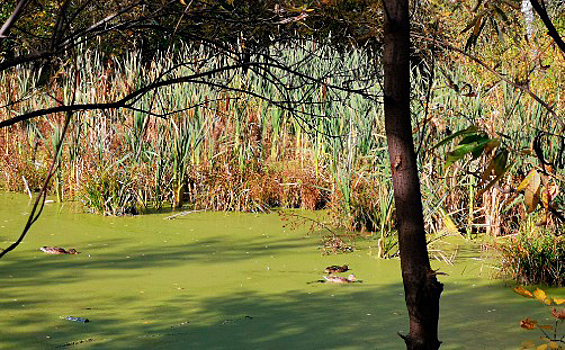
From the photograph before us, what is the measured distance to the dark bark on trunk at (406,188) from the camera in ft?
4.46

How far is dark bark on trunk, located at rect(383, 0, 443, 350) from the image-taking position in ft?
4.46

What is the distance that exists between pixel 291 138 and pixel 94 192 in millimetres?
2017

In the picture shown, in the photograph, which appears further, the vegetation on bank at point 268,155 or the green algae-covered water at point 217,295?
the vegetation on bank at point 268,155

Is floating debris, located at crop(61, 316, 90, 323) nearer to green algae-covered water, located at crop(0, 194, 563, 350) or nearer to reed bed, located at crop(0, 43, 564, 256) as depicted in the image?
green algae-covered water, located at crop(0, 194, 563, 350)

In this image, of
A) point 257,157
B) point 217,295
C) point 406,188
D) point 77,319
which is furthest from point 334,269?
point 406,188

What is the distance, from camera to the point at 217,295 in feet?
12.5

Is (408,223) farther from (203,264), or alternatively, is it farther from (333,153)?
(333,153)

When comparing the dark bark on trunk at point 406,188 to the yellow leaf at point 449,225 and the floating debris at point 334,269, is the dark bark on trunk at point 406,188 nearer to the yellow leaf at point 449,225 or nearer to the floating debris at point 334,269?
the floating debris at point 334,269

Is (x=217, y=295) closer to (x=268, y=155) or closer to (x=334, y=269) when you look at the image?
(x=334, y=269)

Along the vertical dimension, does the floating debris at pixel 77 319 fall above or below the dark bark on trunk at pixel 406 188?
below

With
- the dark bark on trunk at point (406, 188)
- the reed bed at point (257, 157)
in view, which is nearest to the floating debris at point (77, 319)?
the reed bed at point (257, 157)

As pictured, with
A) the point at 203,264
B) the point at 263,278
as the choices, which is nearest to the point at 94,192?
the point at 203,264

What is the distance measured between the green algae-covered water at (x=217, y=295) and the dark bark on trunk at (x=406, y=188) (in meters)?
1.75

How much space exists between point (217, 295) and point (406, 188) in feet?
8.38
